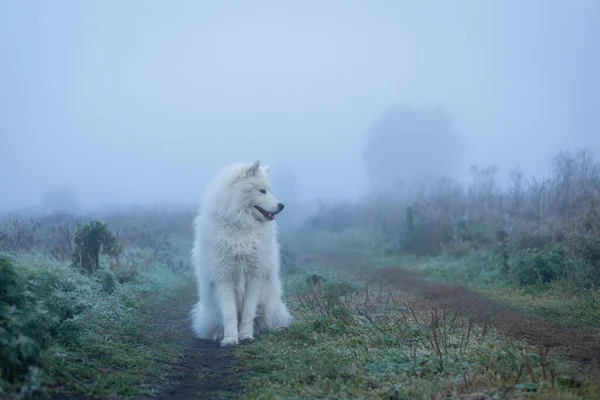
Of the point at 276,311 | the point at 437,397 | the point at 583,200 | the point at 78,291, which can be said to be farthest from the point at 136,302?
the point at 583,200

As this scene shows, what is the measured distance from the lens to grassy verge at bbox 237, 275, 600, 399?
433 cm

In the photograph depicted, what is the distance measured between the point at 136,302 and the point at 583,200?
10466 mm

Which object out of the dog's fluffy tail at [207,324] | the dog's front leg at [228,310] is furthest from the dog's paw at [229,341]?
the dog's fluffy tail at [207,324]

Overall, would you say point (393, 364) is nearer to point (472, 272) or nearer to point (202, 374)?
point (202, 374)

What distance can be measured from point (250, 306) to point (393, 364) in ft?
8.98

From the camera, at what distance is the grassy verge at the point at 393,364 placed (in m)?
4.33

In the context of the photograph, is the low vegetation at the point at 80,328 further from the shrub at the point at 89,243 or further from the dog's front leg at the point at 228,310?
the dog's front leg at the point at 228,310

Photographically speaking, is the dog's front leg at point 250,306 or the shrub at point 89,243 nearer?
the dog's front leg at point 250,306

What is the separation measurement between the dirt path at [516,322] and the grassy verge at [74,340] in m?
4.23

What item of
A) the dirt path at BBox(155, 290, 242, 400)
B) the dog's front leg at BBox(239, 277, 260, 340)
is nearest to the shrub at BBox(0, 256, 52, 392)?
the dirt path at BBox(155, 290, 242, 400)

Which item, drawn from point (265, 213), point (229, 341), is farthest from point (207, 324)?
point (265, 213)

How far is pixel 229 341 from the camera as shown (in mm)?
7004

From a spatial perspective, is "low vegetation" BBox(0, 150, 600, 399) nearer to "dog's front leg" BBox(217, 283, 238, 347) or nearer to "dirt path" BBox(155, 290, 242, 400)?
"dirt path" BBox(155, 290, 242, 400)

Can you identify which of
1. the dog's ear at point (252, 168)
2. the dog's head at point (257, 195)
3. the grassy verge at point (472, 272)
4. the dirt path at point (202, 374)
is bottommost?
the grassy verge at point (472, 272)
